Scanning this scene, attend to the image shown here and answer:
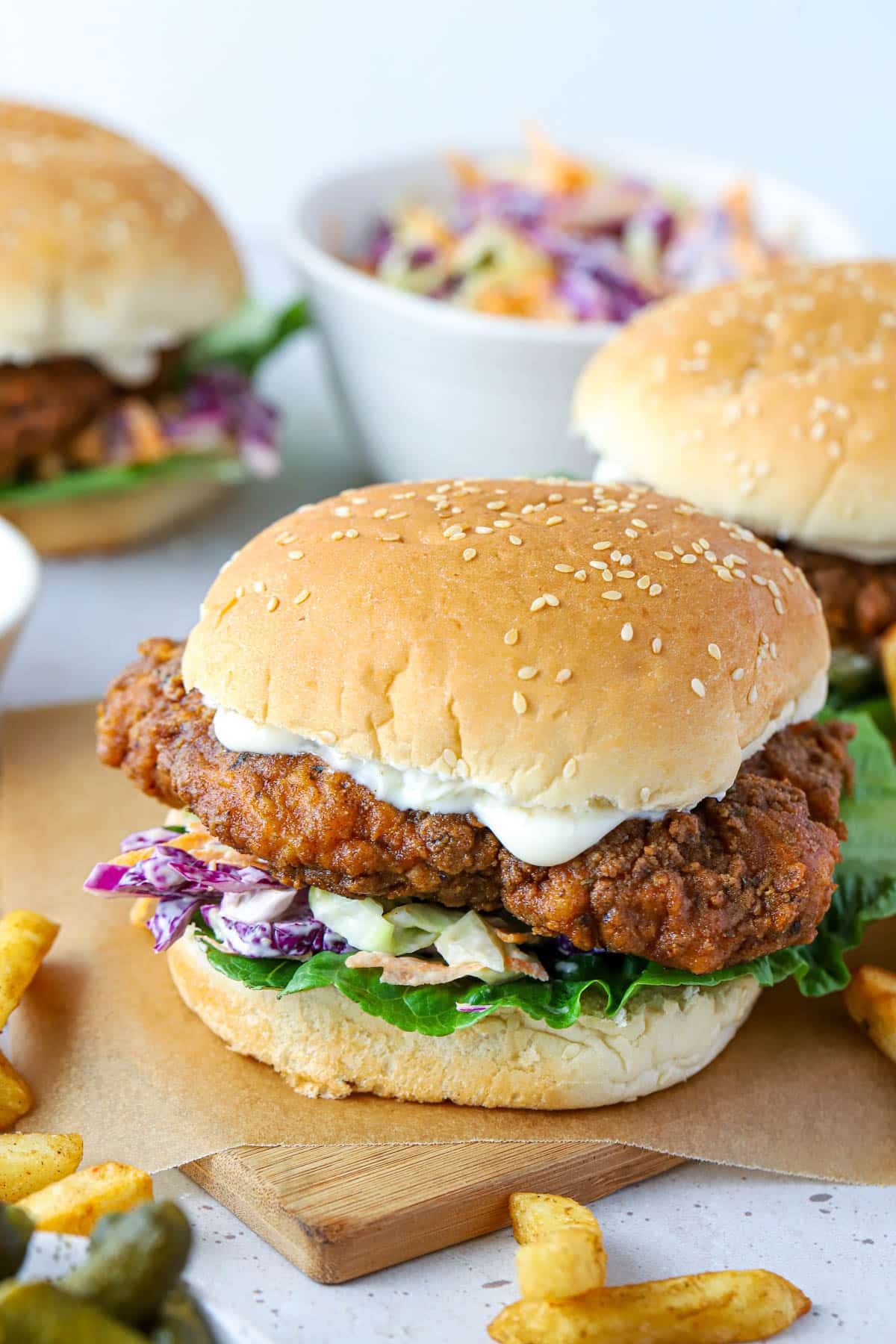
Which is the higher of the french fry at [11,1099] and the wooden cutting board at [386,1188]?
the french fry at [11,1099]

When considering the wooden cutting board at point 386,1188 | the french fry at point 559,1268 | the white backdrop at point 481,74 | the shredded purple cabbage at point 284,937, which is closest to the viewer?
the french fry at point 559,1268

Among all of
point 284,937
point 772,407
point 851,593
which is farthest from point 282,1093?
point 772,407

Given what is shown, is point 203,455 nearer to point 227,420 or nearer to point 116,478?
point 227,420

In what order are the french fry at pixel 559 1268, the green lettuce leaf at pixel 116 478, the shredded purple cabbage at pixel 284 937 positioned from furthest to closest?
1. the green lettuce leaf at pixel 116 478
2. the shredded purple cabbage at pixel 284 937
3. the french fry at pixel 559 1268

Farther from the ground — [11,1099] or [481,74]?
[481,74]

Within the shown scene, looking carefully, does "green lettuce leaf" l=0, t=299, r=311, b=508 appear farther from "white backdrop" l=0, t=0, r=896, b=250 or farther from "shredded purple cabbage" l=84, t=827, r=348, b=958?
"white backdrop" l=0, t=0, r=896, b=250

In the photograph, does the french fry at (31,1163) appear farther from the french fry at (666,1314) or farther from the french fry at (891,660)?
the french fry at (891,660)

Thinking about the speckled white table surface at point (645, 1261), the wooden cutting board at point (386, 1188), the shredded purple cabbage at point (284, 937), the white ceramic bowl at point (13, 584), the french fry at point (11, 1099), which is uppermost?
the white ceramic bowl at point (13, 584)

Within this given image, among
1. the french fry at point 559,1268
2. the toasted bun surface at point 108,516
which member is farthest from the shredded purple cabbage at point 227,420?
the french fry at point 559,1268
